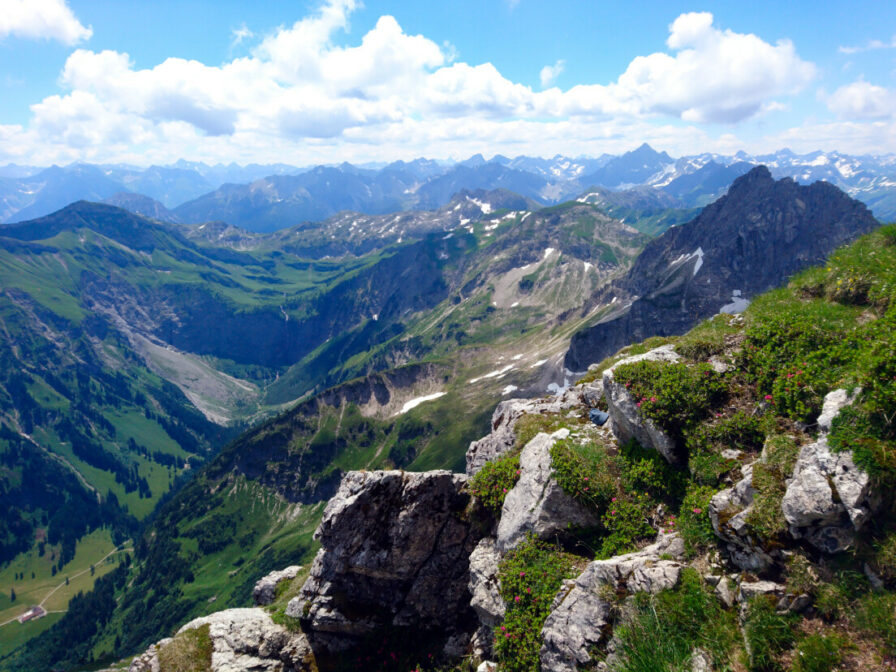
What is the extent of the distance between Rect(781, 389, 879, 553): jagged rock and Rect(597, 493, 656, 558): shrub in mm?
5466

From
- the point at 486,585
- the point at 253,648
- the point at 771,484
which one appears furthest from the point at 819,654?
the point at 253,648

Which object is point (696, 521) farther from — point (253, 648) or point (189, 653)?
point (189, 653)

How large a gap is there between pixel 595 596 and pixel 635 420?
682 centimetres

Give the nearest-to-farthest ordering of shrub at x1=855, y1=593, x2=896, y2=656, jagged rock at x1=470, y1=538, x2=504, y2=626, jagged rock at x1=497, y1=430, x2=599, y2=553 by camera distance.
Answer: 1. shrub at x1=855, y1=593, x2=896, y2=656
2. jagged rock at x1=470, y1=538, x2=504, y2=626
3. jagged rock at x1=497, y1=430, x2=599, y2=553

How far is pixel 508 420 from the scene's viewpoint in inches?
1235

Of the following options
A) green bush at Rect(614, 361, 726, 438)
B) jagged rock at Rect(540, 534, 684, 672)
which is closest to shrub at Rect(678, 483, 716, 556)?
jagged rock at Rect(540, 534, 684, 672)

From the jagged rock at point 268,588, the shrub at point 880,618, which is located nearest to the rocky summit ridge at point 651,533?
the shrub at point 880,618

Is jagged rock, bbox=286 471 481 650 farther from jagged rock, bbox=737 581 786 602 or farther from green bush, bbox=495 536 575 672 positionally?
jagged rock, bbox=737 581 786 602

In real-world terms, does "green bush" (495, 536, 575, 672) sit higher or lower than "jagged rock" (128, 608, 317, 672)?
higher

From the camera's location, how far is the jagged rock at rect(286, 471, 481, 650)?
71.8 feet

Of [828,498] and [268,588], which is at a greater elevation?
[828,498]

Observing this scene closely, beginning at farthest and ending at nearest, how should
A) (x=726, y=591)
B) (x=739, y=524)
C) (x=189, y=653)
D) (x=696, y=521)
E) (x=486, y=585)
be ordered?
(x=189, y=653)
(x=486, y=585)
(x=696, y=521)
(x=739, y=524)
(x=726, y=591)

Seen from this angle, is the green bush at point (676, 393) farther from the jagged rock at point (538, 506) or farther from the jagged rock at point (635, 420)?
the jagged rock at point (538, 506)

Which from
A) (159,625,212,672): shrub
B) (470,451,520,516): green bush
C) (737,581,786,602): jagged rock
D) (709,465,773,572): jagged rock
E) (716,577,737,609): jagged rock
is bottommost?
(159,625,212,672): shrub
